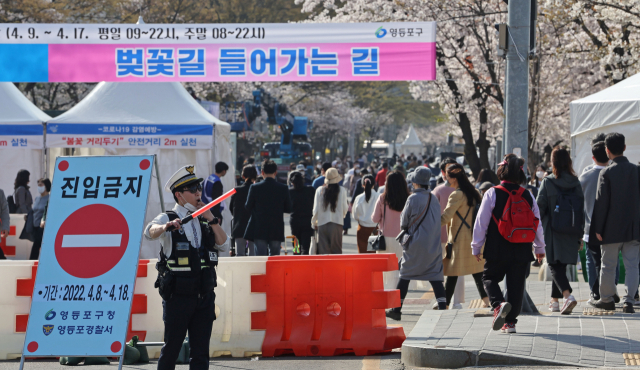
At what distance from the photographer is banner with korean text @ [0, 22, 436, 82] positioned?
9711mm

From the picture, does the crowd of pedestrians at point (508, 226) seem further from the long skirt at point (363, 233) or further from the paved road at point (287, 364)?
the long skirt at point (363, 233)

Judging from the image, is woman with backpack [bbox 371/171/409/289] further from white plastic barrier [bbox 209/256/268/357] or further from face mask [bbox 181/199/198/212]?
face mask [bbox 181/199/198/212]

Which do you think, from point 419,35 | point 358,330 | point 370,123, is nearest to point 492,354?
point 358,330

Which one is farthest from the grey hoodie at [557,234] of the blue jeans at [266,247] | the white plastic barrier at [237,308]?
the blue jeans at [266,247]

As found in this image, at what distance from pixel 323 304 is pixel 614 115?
5220 mm

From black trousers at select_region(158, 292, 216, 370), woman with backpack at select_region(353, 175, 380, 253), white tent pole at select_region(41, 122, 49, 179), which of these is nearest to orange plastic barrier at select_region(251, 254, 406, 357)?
black trousers at select_region(158, 292, 216, 370)

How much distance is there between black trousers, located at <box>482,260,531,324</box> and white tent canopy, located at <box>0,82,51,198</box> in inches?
389

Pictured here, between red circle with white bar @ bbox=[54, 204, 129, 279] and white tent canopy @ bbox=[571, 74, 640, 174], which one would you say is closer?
red circle with white bar @ bbox=[54, 204, 129, 279]

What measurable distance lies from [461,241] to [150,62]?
4.57 metres

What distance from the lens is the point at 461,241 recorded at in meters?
8.45

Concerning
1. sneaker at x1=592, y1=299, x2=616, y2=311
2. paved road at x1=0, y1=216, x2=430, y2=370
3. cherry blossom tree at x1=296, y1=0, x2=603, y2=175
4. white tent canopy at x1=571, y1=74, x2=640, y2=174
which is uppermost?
cherry blossom tree at x1=296, y1=0, x2=603, y2=175

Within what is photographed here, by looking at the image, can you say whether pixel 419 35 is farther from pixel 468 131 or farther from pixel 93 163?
pixel 468 131

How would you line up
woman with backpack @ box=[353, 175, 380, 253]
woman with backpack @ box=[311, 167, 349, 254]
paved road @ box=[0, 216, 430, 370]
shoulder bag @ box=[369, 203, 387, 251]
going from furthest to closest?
1. woman with backpack @ box=[353, 175, 380, 253]
2. woman with backpack @ box=[311, 167, 349, 254]
3. shoulder bag @ box=[369, 203, 387, 251]
4. paved road @ box=[0, 216, 430, 370]

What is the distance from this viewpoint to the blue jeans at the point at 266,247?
1069 centimetres
